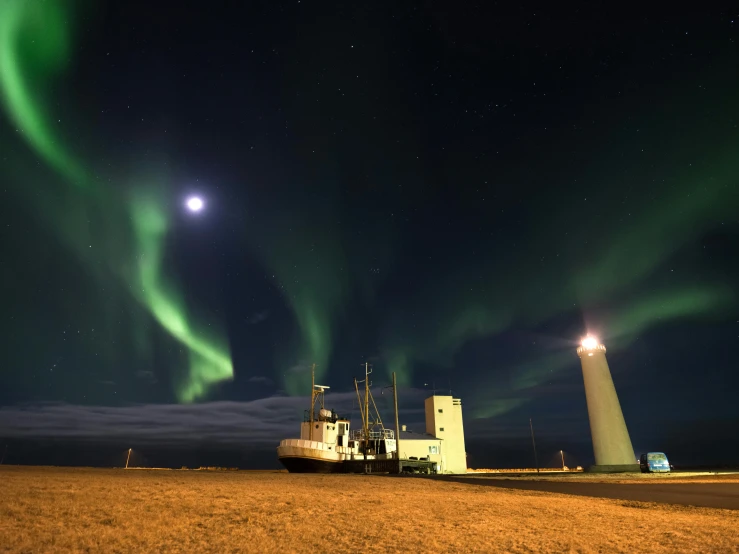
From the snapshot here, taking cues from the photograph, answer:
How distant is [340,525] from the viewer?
9.40 m

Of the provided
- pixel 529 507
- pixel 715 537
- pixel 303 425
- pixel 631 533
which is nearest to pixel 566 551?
pixel 631 533

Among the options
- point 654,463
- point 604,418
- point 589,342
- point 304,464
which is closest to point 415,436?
point 304,464

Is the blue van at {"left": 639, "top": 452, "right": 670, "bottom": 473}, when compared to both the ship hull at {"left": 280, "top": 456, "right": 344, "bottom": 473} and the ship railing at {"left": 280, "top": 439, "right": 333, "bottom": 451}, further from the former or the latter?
the ship railing at {"left": 280, "top": 439, "right": 333, "bottom": 451}

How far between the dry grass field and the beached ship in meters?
34.8

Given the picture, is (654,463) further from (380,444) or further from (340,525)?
(340,525)

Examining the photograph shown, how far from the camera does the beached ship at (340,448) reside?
4791 cm

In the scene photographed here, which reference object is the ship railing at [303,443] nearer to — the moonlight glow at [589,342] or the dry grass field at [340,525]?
the moonlight glow at [589,342]

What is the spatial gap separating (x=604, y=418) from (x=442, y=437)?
23.6 metres

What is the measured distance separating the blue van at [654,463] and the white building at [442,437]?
2553 centimetres

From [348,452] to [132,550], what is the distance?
52.1 m

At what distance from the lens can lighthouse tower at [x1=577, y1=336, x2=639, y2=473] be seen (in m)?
50.6

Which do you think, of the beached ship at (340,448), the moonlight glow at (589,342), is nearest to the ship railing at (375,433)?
the beached ship at (340,448)

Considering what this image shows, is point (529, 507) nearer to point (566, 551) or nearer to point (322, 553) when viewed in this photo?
point (566, 551)

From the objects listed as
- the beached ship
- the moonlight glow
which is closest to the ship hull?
the beached ship
